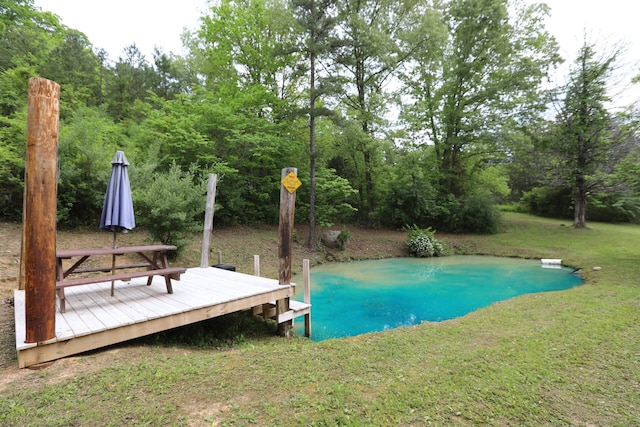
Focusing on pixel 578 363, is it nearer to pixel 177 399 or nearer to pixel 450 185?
pixel 177 399

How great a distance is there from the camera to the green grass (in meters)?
2.07

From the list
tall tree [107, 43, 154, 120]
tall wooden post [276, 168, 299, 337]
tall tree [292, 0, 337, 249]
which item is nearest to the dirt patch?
tall wooden post [276, 168, 299, 337]

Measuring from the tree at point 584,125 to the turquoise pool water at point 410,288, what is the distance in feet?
26.0

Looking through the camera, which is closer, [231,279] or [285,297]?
[285,297]

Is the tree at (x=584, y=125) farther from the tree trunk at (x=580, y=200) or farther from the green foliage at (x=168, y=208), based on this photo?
the green foliage at (x=168, y=208)

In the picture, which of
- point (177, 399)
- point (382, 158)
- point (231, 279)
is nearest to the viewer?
point (177, 399)

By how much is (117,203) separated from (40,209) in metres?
1.50

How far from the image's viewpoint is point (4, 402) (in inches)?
80.9

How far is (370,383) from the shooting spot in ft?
8.50

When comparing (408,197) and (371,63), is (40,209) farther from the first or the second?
(371,63)

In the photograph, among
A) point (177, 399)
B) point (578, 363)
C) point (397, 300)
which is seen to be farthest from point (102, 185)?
point (578, 363)

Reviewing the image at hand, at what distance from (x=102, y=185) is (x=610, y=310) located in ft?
38.1

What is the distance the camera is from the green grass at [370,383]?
2074mm

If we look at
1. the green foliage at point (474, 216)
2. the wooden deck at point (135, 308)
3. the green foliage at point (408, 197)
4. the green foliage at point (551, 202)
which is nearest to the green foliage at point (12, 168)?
the wooden deck at point (135, 308)
